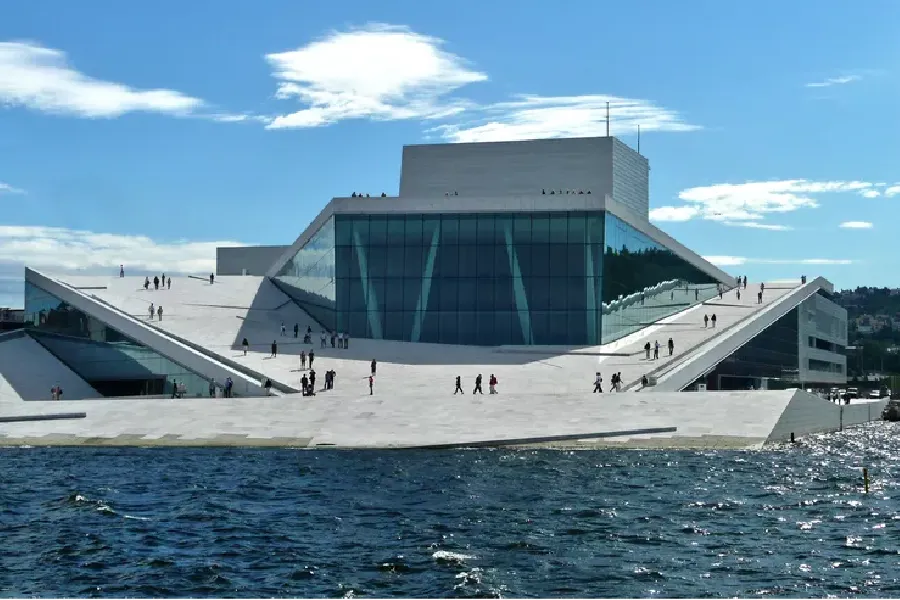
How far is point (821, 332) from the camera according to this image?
88125mm

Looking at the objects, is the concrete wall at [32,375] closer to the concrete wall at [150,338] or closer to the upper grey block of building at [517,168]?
the concrete wall at [150,338]

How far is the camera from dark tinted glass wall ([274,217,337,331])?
68625mm

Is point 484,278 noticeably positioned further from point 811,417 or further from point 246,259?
point 246,259

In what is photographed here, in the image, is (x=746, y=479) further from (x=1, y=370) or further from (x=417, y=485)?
(x=1, y=370)

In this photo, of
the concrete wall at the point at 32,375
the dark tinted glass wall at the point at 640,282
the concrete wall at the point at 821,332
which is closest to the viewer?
the concrete wall at the point at 32,375

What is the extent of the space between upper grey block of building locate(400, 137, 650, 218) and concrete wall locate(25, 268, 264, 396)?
26.4 m

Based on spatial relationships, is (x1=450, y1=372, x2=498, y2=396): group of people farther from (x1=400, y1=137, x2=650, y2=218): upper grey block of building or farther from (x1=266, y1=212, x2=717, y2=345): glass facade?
(x1=400, y1=137, x2=650, y2=218): upper grey block of building

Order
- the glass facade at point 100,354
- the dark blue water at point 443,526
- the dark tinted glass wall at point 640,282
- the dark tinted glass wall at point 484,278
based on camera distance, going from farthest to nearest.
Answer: the dark tinted glass wall at point 640,282
the dark tinted glass wall at point 484,278
the glass facade at point 100,354
the dark blue water at point 443,526

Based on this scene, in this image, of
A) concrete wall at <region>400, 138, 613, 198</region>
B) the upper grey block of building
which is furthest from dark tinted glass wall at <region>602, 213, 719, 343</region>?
concrete wall at <region>400, 138, 613, 198</region>

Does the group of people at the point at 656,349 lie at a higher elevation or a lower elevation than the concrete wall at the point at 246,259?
lower

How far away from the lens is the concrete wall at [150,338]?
5116 centimetres

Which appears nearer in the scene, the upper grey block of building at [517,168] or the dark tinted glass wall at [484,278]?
the dark tinted glass wall at [484,278]

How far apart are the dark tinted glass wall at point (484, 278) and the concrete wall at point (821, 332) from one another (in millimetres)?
17537

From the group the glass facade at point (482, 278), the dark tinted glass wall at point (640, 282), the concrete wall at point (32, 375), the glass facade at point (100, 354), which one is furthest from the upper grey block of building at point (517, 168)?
the concrete wall at point (32, 375)
